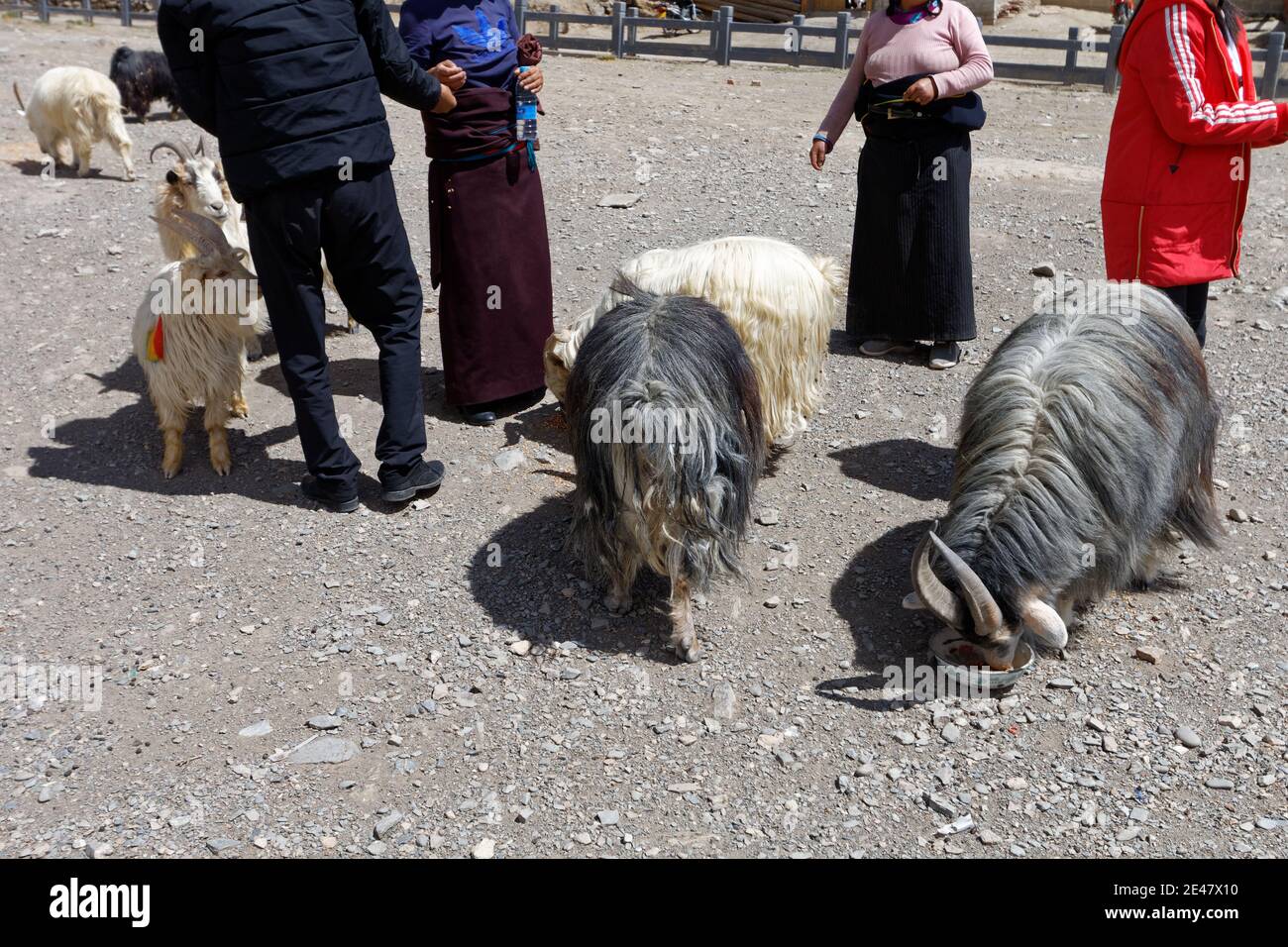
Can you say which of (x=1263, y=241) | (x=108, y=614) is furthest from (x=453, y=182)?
(x=1263, y=241)

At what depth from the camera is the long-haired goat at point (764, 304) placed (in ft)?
14.3

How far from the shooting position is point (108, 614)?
3869 millimetres

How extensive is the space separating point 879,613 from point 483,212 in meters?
2.44

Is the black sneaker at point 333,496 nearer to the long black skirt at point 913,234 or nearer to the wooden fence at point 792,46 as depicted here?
the long black skirt at point 913,234

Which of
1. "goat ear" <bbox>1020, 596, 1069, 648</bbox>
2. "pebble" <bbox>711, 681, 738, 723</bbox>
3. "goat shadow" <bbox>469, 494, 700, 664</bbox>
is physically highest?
"goat ear" <bbox>1020, 596, 1069, 648</bbox>

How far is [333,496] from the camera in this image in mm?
4398

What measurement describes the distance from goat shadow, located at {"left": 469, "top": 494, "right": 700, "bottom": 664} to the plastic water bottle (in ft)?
5.70

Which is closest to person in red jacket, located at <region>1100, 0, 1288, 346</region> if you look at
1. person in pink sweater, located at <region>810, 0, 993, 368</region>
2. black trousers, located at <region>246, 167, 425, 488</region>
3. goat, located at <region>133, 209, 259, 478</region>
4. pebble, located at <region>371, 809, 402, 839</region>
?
person in pink sweater, located at <region>810, 0, 993, 368</region>

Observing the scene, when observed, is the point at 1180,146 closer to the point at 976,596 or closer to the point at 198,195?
the point at 976,596

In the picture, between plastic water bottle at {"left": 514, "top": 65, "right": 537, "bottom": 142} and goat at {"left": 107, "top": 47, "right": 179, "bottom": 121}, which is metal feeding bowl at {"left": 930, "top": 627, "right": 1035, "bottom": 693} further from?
goat at {"left": 107, "top": 47, "right": 179, "bottom": 121}

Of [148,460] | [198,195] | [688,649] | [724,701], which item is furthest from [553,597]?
[198,195]

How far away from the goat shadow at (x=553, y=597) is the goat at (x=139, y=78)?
9.48 meters

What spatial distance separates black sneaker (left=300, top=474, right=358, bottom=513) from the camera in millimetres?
4391

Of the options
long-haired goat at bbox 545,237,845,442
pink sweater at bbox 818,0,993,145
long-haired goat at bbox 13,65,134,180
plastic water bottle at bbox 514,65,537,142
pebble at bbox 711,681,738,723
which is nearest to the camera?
pebble at bbox 711,681,738,723
